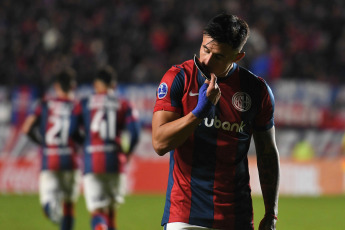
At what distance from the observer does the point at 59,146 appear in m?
7.32

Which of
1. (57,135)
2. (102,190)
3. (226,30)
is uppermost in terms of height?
(226,30)

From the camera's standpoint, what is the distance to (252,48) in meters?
16.3

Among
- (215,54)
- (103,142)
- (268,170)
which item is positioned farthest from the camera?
(103,142)

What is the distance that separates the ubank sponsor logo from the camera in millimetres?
3244

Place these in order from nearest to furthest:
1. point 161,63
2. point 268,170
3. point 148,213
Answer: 1. point 268,170
2. point 148,213
3. point 161,63

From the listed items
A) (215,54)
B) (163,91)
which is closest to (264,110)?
(215,54)

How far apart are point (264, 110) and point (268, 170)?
34 centimetres

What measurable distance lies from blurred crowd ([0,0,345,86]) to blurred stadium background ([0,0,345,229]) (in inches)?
1.1

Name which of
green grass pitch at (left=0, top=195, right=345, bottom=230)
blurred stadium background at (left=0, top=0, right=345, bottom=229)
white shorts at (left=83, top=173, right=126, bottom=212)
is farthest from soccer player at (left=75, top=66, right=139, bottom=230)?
blurred stadium background at (left=0, top=0, right=345, bottom=229)

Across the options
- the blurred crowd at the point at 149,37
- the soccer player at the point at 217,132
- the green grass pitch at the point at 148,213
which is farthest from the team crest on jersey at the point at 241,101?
the blurred crowd at the point at 149,37

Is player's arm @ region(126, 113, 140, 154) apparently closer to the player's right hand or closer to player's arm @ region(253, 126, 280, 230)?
player's arm @ region(253, 126, 280, 230)

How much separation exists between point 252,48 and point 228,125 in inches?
521

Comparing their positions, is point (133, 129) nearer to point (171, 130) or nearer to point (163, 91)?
point (163, 91)

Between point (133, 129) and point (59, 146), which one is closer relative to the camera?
point (133, 129)
